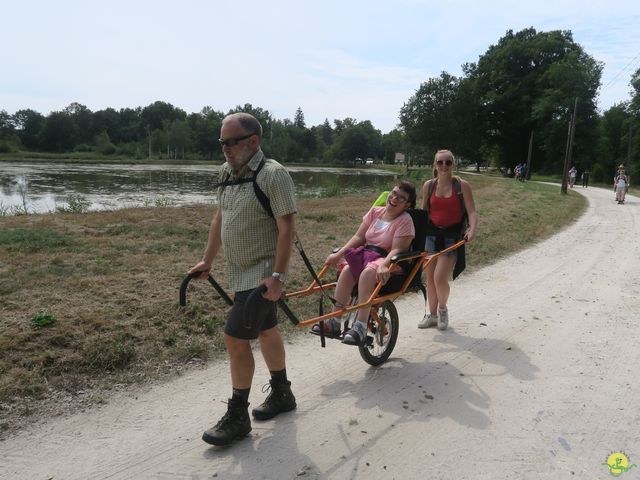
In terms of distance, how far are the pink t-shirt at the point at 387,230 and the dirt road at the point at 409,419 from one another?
1038 mm

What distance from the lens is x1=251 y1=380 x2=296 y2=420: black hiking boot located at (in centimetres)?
330

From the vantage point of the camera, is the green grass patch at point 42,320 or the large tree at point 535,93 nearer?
the green grass patch at point 42,320

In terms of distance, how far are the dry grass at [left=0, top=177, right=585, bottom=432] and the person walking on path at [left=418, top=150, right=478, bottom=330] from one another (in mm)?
1456

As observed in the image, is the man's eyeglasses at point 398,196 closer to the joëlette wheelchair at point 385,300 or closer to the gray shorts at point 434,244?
the joëlette wheelchair at point 385,300

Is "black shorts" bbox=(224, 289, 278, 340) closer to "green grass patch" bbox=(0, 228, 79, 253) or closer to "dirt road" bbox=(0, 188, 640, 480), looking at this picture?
"dirt road" bbox=(0, 188, 640, 480)

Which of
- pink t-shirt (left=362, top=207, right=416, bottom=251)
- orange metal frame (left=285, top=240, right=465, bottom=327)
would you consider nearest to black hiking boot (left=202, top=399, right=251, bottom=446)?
orange metal frame (left=285, top=240, right=465, bottom=327)

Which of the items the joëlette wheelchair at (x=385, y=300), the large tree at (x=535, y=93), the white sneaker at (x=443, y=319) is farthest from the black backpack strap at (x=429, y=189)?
the large tree at (x=535, y=93)

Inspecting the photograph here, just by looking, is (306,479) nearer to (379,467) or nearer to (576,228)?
(379,467)

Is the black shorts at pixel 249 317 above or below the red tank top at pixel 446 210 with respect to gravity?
below

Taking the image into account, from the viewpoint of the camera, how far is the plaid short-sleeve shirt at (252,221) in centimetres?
288

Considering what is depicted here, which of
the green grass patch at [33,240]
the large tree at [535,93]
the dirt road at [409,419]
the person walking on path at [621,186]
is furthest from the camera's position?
the large tree at [535,93]

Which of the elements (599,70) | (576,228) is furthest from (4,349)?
(599,70)

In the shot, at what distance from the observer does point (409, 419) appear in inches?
133

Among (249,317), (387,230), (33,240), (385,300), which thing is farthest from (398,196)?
(33,240)
